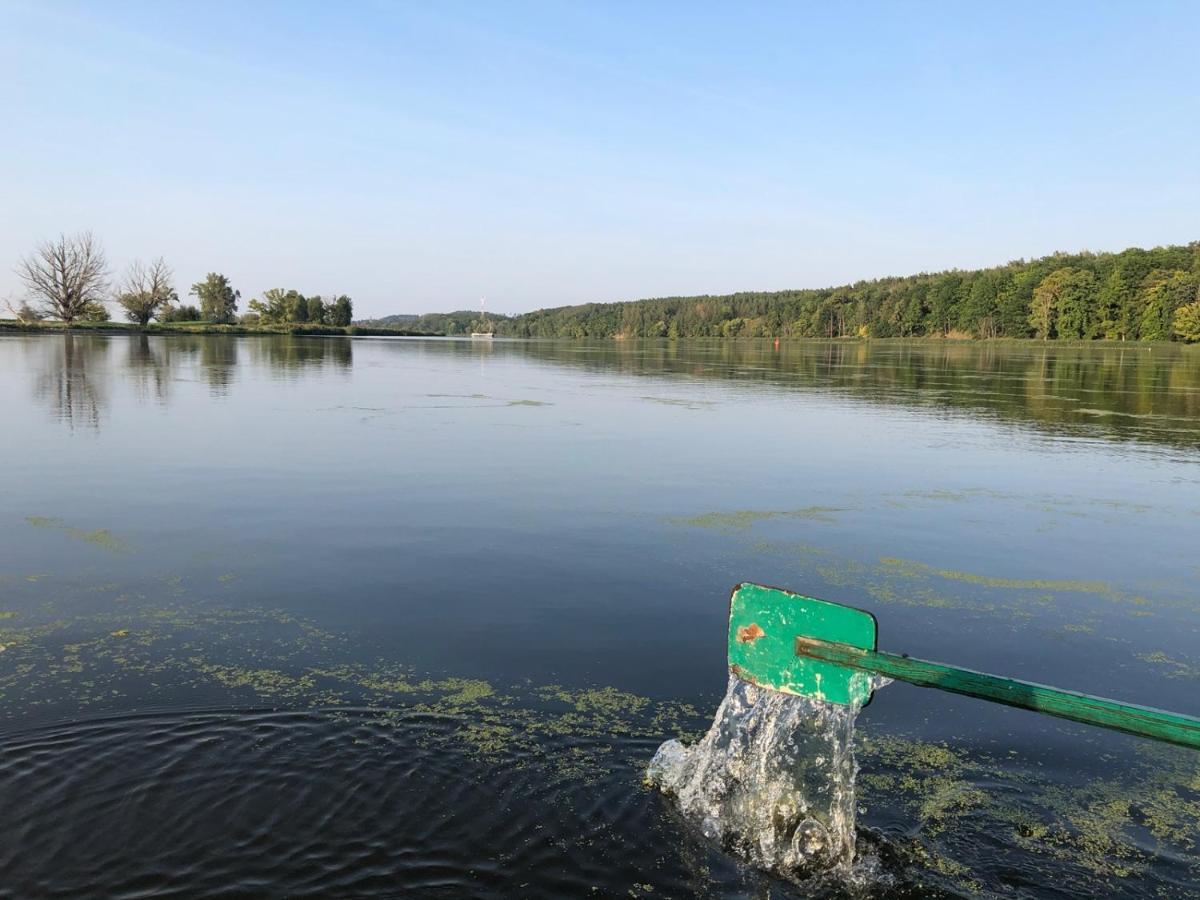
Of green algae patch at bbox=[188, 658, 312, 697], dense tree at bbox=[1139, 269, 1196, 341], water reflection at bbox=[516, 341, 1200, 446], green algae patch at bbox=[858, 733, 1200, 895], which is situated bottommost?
green algae patch at bbox=[858, 733, 1200, 895]

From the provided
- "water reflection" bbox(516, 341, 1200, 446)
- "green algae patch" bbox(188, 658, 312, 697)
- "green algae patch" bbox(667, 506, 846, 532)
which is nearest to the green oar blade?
"green algae patch" bbox(188, 658, 312, 697)

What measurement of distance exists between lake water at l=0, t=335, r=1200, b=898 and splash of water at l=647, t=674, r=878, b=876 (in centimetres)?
19

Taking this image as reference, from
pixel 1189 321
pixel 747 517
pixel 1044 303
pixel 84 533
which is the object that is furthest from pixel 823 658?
pixel 1044 303

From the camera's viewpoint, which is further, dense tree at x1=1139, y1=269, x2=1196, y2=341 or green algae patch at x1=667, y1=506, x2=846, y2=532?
dense tree at x1=1139, y1=269, x2=1196, y2=341

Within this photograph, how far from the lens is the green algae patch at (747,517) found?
10859 millimetres

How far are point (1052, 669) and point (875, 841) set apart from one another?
307 centimetres

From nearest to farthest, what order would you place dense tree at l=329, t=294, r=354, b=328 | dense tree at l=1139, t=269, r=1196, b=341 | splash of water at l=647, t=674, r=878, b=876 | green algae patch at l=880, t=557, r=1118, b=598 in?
splash of water at l=647, t=674, r=878, b=876
green algae patch at l=880, t=557, r=1118, b=598
dense tree at l=1139, t=269, r=1196, b=341
dense tree at l=329, t=294, r=354, b=328

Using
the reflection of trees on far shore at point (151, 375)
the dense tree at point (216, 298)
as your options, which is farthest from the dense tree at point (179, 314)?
the reflection of trees on far shore at point (151, 375)

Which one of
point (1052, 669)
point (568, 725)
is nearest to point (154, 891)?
point (568, 725)

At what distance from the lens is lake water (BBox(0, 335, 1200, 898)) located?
167 inches

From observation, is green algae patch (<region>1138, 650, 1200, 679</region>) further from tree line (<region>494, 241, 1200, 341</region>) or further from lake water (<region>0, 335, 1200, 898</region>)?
tree line (<region>494, 241, 1200, 341</region>)

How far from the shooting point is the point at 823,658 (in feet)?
13.9

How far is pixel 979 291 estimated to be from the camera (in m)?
144

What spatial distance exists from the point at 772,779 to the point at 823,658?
3.44 feet
